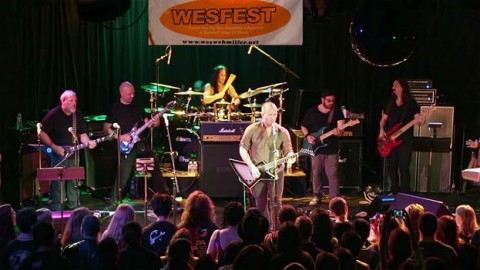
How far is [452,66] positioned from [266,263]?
985 cm

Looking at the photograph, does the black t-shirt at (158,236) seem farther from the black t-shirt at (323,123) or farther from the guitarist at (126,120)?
the black t-shirt at (323,123)

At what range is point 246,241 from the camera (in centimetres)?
575

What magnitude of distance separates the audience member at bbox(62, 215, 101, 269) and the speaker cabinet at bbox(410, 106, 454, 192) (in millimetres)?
8258

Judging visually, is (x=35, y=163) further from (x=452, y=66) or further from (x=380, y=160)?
(x=452, y=66)

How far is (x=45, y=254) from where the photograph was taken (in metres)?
5.66

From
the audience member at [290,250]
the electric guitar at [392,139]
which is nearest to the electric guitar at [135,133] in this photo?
the electric guitar at [392,139]

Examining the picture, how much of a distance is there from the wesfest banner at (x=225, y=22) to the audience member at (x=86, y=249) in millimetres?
6005

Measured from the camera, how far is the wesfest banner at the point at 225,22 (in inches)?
456

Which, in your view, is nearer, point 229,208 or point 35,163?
point 229,208

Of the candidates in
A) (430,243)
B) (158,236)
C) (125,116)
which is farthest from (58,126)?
(430,243)

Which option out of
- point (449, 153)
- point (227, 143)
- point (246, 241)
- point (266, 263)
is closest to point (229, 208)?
point (246, 241)

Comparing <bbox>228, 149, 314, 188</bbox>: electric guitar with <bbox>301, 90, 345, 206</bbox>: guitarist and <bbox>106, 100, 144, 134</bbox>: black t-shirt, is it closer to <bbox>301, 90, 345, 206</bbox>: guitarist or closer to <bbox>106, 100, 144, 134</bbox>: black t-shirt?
<bbox>301, 90, 345, 206</bbox>: guitarist

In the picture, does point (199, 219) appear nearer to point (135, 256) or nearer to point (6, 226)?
point (135, 256)

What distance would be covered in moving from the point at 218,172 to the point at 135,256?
6772mm
